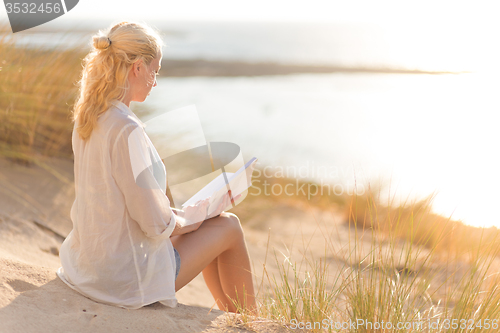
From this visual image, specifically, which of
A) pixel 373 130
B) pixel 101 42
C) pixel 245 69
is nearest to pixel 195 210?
pixel 101 42

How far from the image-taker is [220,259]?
2.09 m

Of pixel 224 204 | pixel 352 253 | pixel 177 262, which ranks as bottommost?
pixel 352 253

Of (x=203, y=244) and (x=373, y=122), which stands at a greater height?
(x=203, y=244)

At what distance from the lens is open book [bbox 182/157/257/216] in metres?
1.84

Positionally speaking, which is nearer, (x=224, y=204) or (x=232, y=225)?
(x=224, y=204)

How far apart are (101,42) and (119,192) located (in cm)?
55

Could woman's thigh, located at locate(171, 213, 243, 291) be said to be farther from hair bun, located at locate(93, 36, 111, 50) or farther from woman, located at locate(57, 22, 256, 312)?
hair bun, located at locate(93, 36, 111, 50)

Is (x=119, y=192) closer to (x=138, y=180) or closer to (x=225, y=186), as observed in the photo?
(x=138, y=180)

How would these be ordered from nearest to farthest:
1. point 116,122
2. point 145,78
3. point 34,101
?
1. point 116,122
2. point 145,78
3. point 34,101

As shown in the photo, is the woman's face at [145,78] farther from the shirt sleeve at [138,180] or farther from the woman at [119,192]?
the shirt sleeve at [138,180]

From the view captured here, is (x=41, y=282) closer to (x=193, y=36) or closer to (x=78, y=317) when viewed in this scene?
(x=78, y=317)

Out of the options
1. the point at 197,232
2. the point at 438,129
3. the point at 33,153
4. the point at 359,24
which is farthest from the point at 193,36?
the point at 197,232

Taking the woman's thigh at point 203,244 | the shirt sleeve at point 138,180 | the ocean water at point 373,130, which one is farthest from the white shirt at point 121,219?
the ocean water at point 373,130

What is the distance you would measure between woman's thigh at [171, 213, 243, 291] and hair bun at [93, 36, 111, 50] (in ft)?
2.79
